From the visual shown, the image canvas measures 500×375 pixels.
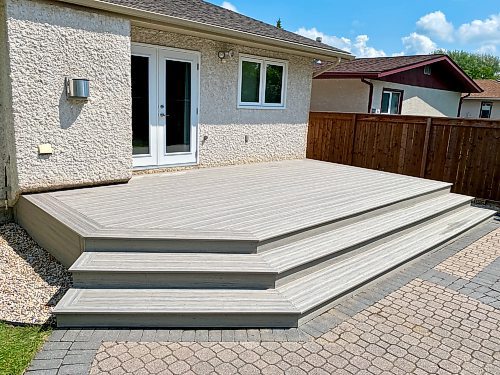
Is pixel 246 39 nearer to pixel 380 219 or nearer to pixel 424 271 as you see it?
pixel 380 219

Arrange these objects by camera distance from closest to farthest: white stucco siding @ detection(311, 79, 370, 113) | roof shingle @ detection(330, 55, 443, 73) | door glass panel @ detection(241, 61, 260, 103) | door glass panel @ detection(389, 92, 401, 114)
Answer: door glass panel @ detection(241, 61, 260, 103)
roof shingle @ detection(330, 55, 443, 73)
white stucco siding @ detection(311, 79, 370, 113)
door glass panel @ detection(389, 92, 401, 114)

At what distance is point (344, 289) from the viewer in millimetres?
4137

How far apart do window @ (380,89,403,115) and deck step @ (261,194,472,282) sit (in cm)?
846

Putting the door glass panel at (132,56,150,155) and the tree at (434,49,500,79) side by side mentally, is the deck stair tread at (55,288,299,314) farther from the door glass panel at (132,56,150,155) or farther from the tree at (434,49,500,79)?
the tree at (434,49,500,79)

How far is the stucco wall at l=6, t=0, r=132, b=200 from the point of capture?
201 inches

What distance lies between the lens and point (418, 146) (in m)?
9.84

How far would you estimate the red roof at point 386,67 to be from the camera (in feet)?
43.1

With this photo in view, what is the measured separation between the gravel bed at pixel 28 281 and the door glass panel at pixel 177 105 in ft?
10.4

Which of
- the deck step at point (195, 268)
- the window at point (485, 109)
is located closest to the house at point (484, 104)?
the window at point (485, 109)

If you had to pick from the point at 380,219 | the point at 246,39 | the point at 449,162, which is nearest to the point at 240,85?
the point at 246,39

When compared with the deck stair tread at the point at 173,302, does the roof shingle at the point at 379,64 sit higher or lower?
higher

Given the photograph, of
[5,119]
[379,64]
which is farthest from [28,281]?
[379,64]

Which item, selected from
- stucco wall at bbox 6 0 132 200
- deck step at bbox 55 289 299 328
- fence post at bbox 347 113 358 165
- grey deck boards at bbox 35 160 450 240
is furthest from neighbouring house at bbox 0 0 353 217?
deck step at bbox 55 289 299 328

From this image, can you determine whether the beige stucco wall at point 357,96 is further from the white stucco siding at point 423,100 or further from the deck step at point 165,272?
the deck step at point 165,272
